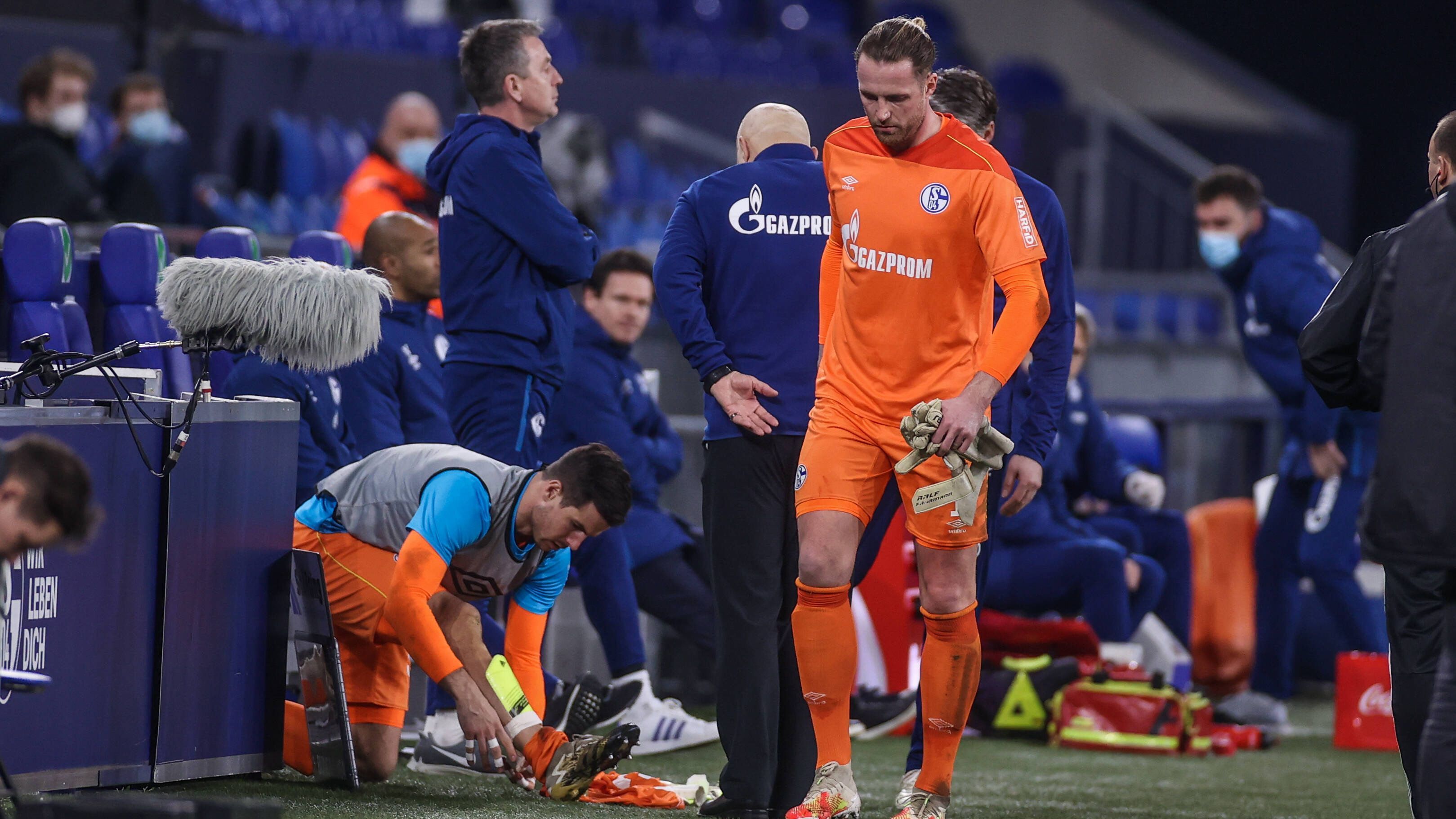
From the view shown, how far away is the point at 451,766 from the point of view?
16.1 feet

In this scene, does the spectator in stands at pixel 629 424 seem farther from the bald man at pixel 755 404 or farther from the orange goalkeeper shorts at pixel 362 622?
the bald man at pixel 755 404

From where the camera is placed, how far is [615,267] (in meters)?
6.23

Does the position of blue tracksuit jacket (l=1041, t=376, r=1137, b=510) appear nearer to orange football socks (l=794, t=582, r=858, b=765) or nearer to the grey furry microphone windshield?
orange football socks (l=794, t=582, r=858, b=765)

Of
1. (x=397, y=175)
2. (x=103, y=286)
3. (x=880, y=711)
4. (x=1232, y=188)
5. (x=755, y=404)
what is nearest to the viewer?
(x=755, y=404)

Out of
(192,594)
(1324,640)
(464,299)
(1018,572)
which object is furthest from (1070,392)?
(192,594)

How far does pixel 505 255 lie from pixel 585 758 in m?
1.48

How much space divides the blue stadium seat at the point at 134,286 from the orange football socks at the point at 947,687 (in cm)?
234

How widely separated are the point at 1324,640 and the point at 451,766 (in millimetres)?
4709

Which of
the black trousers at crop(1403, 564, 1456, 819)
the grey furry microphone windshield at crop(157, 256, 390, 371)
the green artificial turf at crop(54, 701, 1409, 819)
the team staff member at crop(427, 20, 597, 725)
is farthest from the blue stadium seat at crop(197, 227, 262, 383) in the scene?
the black trousers at crop(1403, 564, 1456, 819)

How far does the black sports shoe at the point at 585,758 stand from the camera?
4.33 m

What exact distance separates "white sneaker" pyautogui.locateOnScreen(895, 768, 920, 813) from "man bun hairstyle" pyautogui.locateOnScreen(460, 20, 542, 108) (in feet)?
7.17

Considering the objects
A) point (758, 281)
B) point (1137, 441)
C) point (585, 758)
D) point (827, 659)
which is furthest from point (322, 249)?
point (1137, 441)

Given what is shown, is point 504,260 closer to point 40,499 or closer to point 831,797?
point 831,797

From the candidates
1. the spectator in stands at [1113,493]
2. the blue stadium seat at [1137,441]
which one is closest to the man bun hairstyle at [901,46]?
the spectator in stands at [1113,493]
